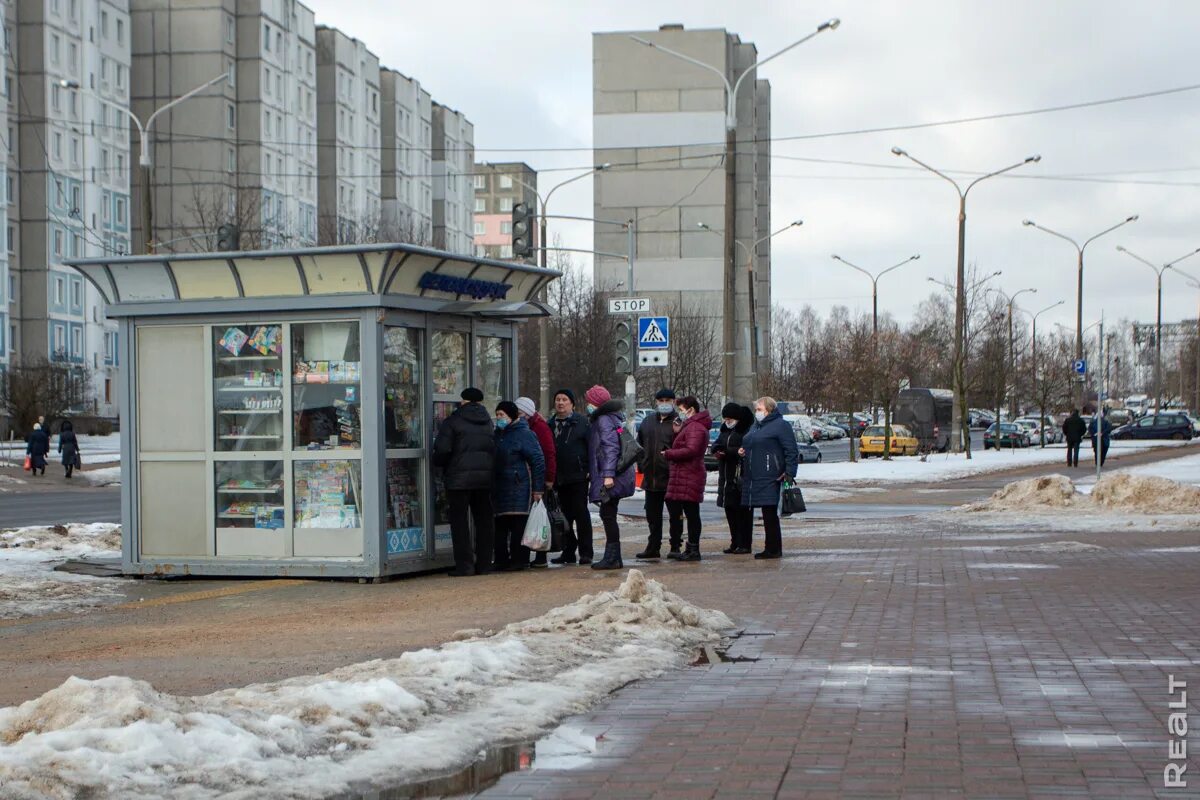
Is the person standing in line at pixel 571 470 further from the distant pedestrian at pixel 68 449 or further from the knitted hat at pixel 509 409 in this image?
the distant pedestrian at pixel 68 449

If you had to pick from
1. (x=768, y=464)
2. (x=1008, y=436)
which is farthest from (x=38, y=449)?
(x=1008, y=436)

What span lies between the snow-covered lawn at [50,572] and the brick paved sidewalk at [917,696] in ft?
16.4

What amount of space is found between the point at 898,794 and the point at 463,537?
977 centimetres

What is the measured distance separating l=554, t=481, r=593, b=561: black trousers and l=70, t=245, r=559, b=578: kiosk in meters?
1.30

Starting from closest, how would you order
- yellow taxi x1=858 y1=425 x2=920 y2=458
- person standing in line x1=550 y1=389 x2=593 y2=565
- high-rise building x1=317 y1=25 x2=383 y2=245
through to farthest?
person standing in line x1=550 y1=389 x2=593 y2=565
yellow taxi x1=858 y1=425 x2=920 y2=458
high-rise building x1=317 y1=25 x2=383 y2=245

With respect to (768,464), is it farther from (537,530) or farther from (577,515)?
(537,530)

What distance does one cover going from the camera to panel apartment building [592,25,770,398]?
292 ft

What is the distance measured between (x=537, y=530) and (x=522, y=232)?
11358 mm

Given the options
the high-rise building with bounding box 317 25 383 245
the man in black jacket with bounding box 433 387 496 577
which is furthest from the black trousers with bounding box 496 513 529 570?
the high-rise building with bounding box 317 25 383 245

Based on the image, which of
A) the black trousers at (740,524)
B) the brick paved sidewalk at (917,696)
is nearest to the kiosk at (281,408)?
the brick paved sidewalk at (917,696)

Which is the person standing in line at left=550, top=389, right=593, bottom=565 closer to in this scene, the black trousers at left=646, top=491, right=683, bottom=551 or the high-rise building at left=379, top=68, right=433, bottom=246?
the black trousers at left=646, top=491, right=683, bottom=551

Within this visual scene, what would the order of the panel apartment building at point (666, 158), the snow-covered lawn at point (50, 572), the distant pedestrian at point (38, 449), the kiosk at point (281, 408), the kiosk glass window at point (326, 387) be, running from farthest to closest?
the panel apartment building at point (666, 158) < the distant pedestrian at point (38, 449) < the kiosk glass window at point (326, 387) < the kiosk at point (281, 408) < the snow-covered lawn at point (50, 572)

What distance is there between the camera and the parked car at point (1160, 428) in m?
80.5

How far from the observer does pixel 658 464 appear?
16.4m
